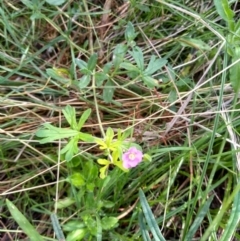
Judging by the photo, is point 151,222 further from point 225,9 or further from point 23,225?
point 225,9

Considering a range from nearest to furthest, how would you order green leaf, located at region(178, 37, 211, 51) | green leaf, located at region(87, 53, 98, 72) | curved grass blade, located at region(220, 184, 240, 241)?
curved grass blade, located at region(220, 184, 240, 241)
green leaf, located at region(87, 53, 98, 72)
green leaf, located at region(178, 37, 211, 51)

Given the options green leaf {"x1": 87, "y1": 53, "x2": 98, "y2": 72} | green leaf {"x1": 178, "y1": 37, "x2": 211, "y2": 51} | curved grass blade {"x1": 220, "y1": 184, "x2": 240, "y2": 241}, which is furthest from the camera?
green leaf {"x1": 178, "y1": 37, "x2": 211, "y2": 51}

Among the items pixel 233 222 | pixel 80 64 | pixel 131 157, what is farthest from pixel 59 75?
pixel 233 222

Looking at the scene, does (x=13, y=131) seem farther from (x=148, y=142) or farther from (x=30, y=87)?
(x=148, y=142)

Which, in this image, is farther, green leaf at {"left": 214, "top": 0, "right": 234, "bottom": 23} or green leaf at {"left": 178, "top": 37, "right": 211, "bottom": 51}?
green leaf at {"left": 178, "top": 37, "right": 211, "bottom": 51}

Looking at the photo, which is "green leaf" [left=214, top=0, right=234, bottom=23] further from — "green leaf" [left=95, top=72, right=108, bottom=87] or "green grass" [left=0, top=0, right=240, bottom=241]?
"green leaf" [left=95, top=72, right=108, bottom=87]

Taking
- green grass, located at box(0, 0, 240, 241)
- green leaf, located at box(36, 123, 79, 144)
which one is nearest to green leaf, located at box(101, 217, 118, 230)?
green grass, located at box(0, 0, 240, 241)

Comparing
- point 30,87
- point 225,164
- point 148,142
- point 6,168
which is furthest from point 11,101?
point 225,164

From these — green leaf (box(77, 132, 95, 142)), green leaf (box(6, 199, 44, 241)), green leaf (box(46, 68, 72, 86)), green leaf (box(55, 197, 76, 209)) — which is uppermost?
green leaf (box(46, 68, 72, 86))
